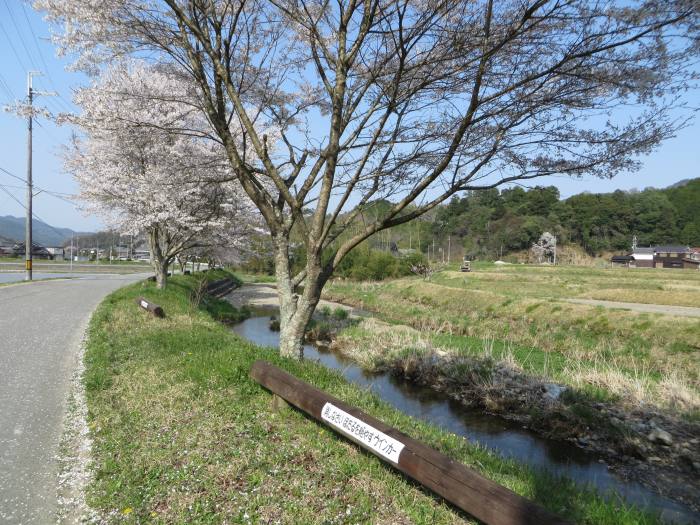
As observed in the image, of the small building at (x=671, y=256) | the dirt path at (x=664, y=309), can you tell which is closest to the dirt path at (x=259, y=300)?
the dirt path at (x=664, y=309)

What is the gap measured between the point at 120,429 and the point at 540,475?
15.2 ft

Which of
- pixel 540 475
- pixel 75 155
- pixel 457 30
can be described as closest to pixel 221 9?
pixel 457 30

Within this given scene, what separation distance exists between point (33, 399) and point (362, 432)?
15.8 feet

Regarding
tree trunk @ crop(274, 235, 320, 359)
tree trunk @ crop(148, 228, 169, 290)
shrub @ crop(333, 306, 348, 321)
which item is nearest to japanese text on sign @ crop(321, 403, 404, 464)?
tree trunk @ crop(274, 235, 320, 359)

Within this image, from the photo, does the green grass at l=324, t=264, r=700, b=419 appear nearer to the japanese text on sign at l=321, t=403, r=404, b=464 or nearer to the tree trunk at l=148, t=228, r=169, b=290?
the japanese text on sign at l=321, t=403, r=404, b=464

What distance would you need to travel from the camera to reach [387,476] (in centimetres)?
425

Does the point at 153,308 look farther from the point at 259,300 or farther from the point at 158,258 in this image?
the point at 259,300

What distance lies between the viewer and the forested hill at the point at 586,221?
9594 cm

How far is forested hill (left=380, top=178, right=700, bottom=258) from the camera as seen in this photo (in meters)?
95.9

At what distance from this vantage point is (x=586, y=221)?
97438 mm

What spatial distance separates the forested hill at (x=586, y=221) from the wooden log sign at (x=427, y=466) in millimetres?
91519

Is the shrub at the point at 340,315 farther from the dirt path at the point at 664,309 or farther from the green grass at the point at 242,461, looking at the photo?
the green grass at the point at 242,461

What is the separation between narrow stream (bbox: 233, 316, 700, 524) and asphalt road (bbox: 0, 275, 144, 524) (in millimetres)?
4544

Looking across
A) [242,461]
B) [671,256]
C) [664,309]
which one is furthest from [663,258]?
[242,461]
